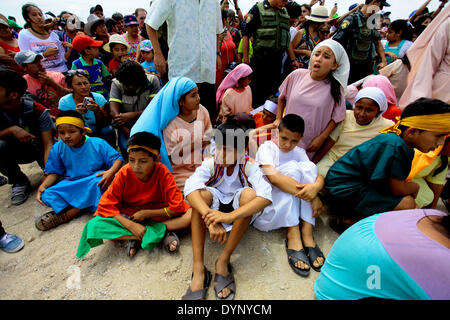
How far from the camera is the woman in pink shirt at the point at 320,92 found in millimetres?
2414

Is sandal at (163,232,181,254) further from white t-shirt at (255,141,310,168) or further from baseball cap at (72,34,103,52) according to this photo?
baseball cap at (72,34,103,52)

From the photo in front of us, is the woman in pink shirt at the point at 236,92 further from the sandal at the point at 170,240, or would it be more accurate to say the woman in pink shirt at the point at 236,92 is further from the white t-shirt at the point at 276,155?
the sandal at the point at 170,240

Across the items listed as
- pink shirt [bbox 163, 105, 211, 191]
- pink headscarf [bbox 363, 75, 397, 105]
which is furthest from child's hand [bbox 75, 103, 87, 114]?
pink headscarf [bbox 363, 75, 397, 105]

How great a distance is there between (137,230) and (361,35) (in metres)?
4.48

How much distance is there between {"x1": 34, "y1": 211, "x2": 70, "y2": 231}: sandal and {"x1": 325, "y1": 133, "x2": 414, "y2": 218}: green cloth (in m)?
2.75

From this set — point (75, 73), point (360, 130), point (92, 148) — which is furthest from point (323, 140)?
point (75, 73)

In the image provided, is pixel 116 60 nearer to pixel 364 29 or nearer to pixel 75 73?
pixel 75 73

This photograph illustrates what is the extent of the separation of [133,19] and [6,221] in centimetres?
440

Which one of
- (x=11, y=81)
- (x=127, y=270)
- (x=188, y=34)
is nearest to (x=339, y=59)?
(x=188, y=34)

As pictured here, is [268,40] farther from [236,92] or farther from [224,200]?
[224,200]

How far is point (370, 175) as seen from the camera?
6.73 ft

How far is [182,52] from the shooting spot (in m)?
2.88

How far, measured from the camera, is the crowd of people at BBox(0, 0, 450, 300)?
1.36 m

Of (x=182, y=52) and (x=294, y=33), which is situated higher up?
(x=294, y=33)
